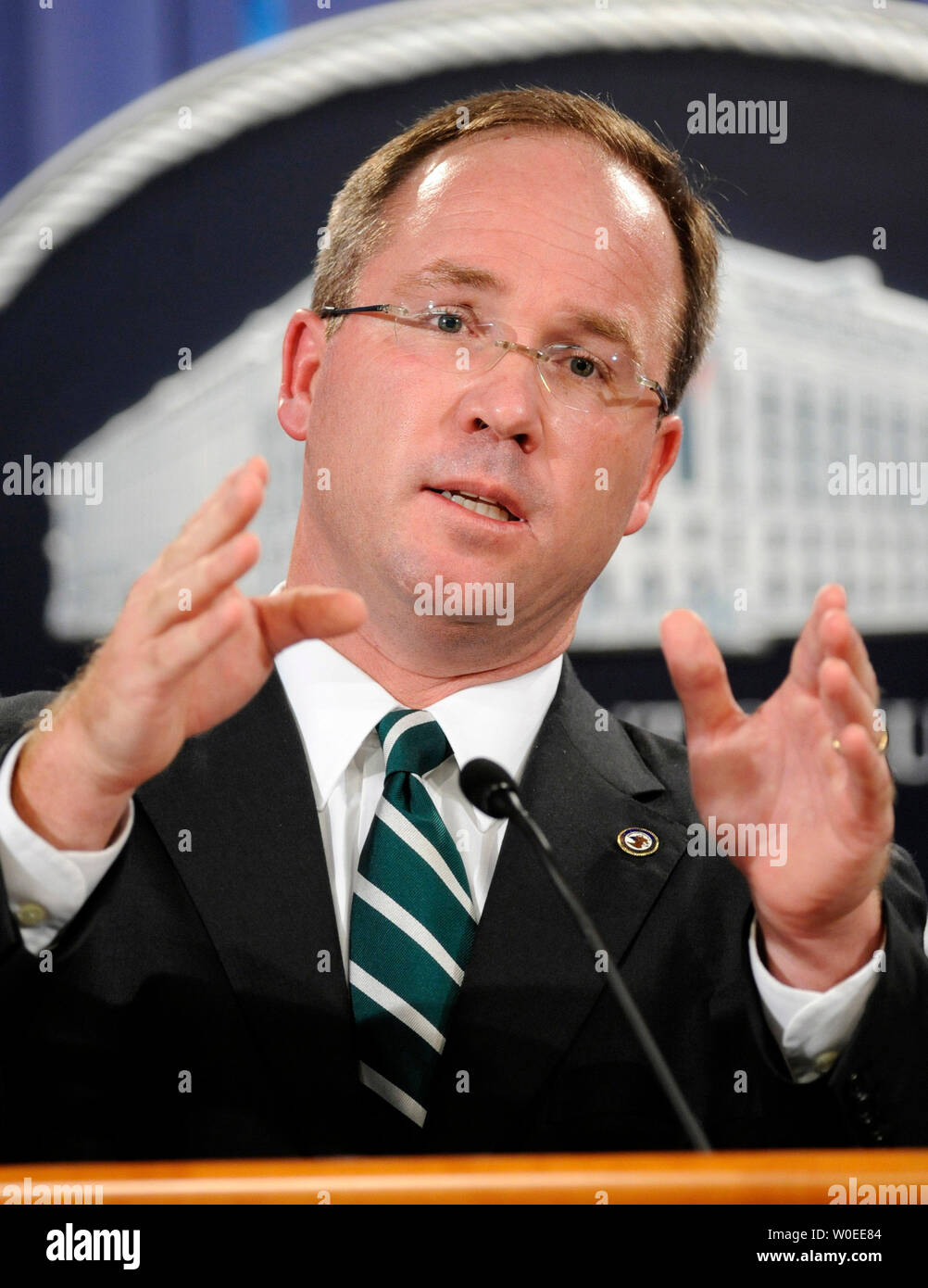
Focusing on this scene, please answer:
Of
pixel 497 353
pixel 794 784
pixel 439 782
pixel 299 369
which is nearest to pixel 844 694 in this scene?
pixel 794 784

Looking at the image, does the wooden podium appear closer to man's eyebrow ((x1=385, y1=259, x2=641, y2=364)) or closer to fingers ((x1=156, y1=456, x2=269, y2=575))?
fingers ((x1=156, y1=456, x2=269, y2=575))

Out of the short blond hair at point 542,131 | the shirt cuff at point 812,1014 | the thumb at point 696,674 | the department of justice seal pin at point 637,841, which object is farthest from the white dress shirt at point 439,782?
the short blond hair at point 542,131

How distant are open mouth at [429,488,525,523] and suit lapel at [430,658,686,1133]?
23 centimetres

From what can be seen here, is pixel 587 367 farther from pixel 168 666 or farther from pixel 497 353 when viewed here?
pixel 168 666

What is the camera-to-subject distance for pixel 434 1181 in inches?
31.1

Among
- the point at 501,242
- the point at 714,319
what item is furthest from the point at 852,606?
the point at 501,242

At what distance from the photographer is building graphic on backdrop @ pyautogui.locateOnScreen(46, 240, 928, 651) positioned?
1.63 metres

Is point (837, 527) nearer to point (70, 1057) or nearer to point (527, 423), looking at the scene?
A: point (527, 423)

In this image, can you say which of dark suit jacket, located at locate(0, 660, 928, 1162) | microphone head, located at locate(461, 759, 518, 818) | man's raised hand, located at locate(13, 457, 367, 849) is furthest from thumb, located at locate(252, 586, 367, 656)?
dark suit jacket, located at locate(0, 660, 928, 1162)

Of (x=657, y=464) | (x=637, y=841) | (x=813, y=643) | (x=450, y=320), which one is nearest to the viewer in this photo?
(x=813, y=643)

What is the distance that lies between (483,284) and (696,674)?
0.59m

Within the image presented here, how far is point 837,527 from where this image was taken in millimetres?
1691

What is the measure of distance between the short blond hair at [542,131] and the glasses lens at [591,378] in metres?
0.11

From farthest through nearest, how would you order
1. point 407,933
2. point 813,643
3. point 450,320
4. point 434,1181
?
point 450,320, point 407,933, point 813,643, point 434,1181
